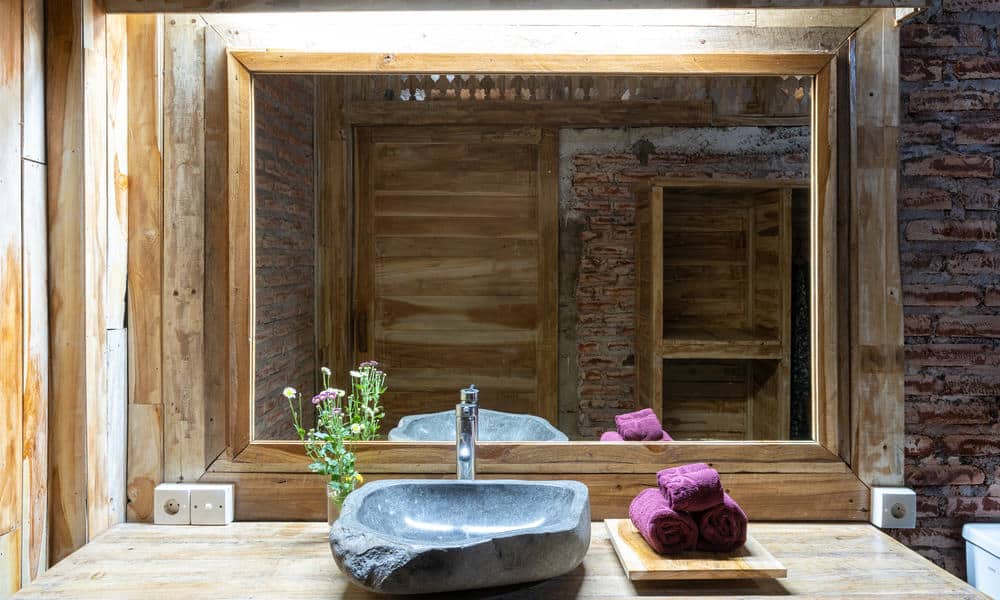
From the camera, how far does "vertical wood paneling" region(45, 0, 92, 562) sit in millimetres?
1526

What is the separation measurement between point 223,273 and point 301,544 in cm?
63

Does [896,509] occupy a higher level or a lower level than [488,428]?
lower

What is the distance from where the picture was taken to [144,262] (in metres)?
1.70

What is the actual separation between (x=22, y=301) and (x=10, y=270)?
70 mm

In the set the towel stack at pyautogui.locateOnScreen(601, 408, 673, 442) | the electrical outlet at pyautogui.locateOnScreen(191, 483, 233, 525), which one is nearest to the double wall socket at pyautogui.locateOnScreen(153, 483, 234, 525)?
the electrical outlet at pyautogui.locateOnScreen(191, 483, 233, 525)

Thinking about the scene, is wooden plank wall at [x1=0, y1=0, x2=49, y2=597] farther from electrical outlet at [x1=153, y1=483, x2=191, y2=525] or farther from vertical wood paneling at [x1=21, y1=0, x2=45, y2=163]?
electrical outlet at [x1=153, y1=483, x2=191, y2=525]

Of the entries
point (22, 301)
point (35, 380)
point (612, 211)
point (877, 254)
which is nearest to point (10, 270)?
point (22, 301)

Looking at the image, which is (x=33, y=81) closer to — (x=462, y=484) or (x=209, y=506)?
(x=209, y=506)

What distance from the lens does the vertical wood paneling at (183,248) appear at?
169 centimetres

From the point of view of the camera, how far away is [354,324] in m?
1.70

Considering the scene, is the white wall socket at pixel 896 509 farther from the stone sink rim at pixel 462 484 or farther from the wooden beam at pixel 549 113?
the wooden beam at pixel 549 113

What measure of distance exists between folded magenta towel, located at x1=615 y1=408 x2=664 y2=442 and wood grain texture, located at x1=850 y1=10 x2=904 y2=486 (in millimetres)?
456

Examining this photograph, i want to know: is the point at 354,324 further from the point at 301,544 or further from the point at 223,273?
the point at 301,544

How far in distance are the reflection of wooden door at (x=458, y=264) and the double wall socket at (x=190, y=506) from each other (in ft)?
1.36
